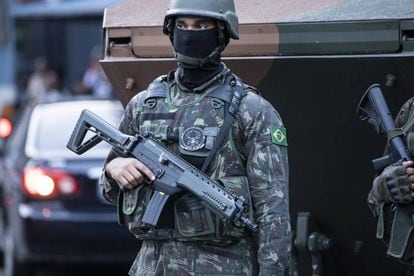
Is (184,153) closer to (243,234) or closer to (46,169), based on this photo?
(243,234)

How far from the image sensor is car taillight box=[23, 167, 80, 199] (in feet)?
29.0

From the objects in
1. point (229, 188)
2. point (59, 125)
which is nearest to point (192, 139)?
point (229, 188)

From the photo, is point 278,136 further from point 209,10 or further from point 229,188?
point 209,10

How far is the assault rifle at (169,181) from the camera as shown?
174 inches

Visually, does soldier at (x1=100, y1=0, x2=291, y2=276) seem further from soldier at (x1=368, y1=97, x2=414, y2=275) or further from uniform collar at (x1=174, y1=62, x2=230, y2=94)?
soldier at (x1=368, y1=97, x2=414, y2=275)

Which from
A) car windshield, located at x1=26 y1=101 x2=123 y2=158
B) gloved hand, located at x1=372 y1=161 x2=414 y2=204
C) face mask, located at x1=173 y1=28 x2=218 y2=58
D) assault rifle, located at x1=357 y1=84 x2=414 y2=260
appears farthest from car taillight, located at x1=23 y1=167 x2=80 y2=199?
gloved hand, located at x1=372 y1=161 x2=414 y2=204

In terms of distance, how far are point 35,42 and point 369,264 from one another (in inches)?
753

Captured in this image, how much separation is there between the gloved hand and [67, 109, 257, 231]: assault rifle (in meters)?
0.63

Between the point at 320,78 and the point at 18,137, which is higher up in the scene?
the point at 18,137

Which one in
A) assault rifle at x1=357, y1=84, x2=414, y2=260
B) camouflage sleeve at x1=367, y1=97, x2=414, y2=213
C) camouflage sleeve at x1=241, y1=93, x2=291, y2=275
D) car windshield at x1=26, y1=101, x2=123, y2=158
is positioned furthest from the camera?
car windshield at x1=26, y1=101, x2=123, y2=158

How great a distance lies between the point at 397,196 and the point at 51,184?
453 centimetres

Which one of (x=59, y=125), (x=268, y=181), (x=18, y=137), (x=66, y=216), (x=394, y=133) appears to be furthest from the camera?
(x=18, y=137)

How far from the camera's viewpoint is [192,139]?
15.0 feet

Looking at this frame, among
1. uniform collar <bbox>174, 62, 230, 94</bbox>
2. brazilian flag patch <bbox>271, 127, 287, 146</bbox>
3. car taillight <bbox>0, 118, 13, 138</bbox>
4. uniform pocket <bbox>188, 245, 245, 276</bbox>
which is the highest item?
car taillight <bbox>0, 118, 13, 138</bbox>
